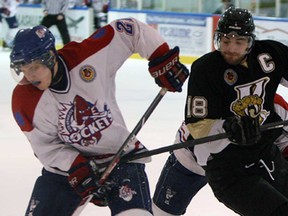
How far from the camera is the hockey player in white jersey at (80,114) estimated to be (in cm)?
229

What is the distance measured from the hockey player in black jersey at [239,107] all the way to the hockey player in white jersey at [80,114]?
113 mm

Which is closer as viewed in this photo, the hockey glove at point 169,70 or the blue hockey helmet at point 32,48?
the blue hockey helmet at point 32,48

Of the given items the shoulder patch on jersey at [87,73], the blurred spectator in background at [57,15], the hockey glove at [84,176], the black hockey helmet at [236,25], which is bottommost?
the blurred spectator in background at [57,15]

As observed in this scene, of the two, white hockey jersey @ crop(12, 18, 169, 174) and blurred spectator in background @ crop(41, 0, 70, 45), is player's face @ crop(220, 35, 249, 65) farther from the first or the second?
blurred spectator in background @ crop(41, 0, 70, 45)

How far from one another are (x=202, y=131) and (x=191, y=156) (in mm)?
344

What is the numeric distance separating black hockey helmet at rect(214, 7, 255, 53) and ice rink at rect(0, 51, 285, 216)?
3.77ft

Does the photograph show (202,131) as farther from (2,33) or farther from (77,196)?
(2,33)

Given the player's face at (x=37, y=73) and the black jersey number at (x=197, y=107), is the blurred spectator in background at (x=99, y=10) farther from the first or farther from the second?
the player's face at (x=37, y=73)

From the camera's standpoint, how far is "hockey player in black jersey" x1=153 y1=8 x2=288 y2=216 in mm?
2426

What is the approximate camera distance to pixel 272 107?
101 inches

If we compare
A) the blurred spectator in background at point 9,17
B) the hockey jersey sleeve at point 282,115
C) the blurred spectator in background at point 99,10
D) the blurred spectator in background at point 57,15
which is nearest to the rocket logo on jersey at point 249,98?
the hockey jersey sleeve at point 282,115

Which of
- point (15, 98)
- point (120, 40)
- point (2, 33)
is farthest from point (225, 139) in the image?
point (2, 33)

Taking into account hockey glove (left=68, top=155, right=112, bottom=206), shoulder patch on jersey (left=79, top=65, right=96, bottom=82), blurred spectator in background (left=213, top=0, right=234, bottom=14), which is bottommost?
blurred spectator in background (left=213, top=0, right=234, bottom=14)

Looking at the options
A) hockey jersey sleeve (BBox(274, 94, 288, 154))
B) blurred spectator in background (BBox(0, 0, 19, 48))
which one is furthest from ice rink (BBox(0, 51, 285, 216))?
blurred spectator in background (BBox(0, 0, 19, 48))
